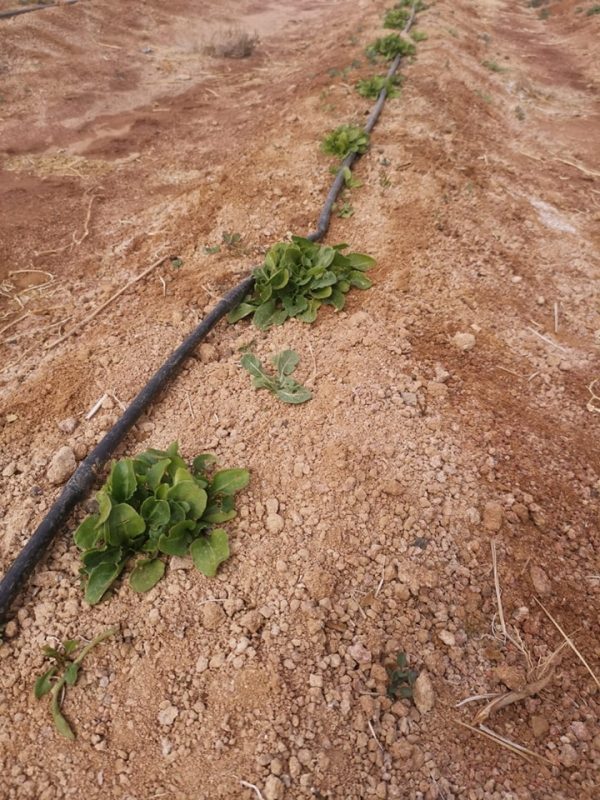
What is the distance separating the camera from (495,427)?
250 centimetres

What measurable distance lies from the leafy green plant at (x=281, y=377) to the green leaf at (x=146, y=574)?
1.04 metres

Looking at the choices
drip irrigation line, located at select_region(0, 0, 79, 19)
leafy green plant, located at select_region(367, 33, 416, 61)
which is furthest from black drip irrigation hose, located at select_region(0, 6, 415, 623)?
drip irrigation line, located at select_region(0, 0, 79, 19)

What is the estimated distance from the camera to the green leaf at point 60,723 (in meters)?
1.74

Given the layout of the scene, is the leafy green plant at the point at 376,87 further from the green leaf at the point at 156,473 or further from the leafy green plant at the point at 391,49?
the green leaf at the point at 156,473

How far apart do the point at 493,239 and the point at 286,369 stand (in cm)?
228

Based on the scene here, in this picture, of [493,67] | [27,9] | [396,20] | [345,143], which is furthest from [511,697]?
[27,9]

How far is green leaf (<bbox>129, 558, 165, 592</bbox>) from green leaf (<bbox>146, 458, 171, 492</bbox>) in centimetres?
31

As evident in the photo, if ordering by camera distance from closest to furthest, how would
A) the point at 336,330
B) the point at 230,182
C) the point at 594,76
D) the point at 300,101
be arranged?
the point at 336,330, the point at 230,182, the point at 300,101, the point at 594,76

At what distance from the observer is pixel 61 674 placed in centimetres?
187

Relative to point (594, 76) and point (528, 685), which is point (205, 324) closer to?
point (528, 685)

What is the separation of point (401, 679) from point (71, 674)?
1.21m

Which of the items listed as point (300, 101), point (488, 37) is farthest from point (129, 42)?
point (488, 37)

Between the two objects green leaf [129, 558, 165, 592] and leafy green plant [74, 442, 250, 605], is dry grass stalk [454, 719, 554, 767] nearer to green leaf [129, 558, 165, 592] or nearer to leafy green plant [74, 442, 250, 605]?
leafy green plant [74, 442, 250, 605]

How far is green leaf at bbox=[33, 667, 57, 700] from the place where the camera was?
5.98 feet
